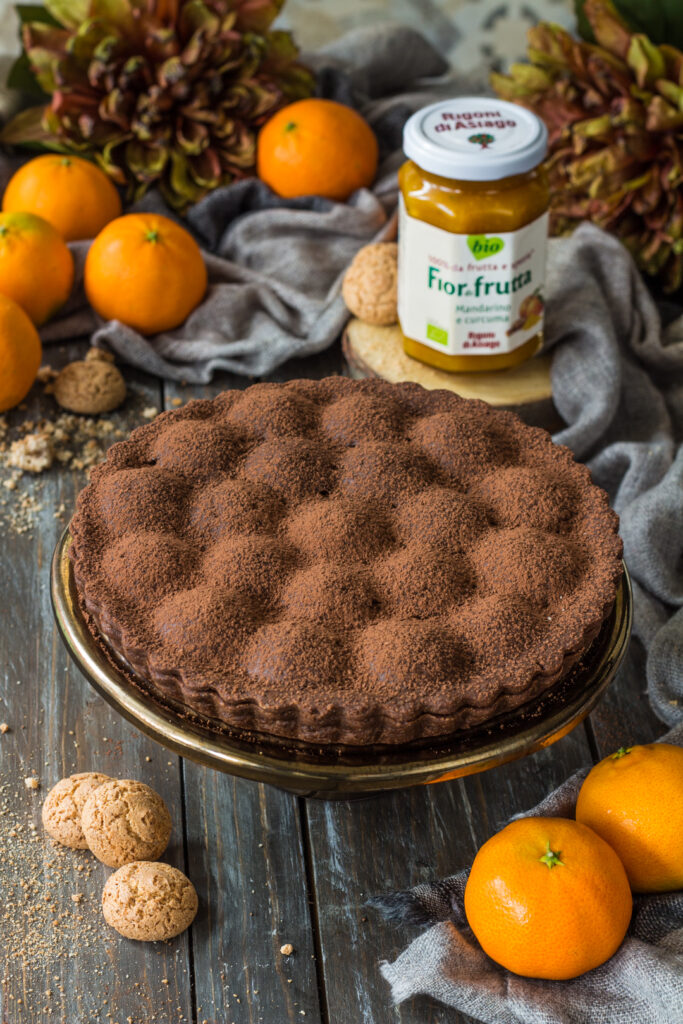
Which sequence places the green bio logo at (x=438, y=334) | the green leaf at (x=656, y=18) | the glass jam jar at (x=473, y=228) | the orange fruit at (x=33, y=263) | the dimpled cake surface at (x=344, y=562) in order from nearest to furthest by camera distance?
the dimpled cake surface at (x=344, y=562)
the glass jam jar at (x=473, y=228)
the green bio logo at (x=438, y=334)
the orange fruit at (x=33, y=263)
the green leaf at (x=656, y=18)

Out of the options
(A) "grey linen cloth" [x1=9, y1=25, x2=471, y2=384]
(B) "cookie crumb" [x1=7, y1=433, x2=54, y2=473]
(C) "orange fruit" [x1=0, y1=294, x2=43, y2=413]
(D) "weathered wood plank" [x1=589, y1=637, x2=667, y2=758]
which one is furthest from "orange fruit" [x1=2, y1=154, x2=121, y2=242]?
(D) "weathered wood plank" [x1=589, y1=637, x2=667, y2=758]

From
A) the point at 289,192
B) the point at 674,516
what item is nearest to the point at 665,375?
the point at 674,516

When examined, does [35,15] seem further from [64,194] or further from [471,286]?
[471,286]

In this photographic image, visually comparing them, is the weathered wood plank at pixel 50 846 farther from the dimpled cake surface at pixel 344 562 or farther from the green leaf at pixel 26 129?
the green leaf at pixel 26 129

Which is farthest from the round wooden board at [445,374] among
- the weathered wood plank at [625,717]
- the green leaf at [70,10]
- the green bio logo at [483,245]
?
the green leaf at [70,10]

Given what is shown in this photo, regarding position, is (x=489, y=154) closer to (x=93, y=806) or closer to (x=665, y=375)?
(x=665, y=375)

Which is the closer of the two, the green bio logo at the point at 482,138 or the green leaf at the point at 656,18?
the green bio logo at the point at 482,138

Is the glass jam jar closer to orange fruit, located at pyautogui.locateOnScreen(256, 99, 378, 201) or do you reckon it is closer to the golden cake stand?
orange fruit, located at pyautogui.locateOnScreen(256, 99, 378, 201)
